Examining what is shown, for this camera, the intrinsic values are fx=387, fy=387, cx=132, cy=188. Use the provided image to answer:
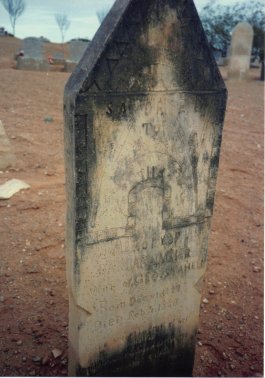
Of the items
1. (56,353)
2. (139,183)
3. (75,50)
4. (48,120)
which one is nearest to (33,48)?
(75,50)

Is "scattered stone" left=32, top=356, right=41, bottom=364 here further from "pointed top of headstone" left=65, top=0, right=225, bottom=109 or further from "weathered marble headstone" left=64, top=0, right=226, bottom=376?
"pointed top of headstone" left=65, top=0, right=225, bottom=109

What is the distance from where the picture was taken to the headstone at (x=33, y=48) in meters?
14.1

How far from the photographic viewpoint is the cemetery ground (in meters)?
2.88

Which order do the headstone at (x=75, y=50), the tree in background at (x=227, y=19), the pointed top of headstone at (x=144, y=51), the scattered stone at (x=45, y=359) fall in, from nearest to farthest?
the pointed top of headstone at (x=144, y=51)
the scattered stone at (x=45, y=359)
the headstone at (x=75, y=50)
the tree in background at (x=227, y=19)

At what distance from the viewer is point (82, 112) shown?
72.6 inches

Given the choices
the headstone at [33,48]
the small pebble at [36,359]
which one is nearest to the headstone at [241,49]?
the headstone at [33,48]

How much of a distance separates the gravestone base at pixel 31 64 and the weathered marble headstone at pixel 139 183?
43.7 feet

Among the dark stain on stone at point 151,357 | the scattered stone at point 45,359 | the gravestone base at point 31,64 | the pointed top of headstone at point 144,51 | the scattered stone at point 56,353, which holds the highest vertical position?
the pointed top of headstone at point 144,51

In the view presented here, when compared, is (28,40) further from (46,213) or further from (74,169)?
(74,169)

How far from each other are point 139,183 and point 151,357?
1264 millimetres

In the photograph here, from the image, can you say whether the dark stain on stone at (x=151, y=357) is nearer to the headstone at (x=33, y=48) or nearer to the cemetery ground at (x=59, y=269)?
the cemetery ground at (x=59, y=269)

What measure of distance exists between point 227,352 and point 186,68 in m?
2.14

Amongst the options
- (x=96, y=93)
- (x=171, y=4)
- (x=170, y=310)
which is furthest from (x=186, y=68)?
(x=170, y=310)

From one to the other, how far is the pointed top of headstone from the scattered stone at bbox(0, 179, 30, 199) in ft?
9.93
